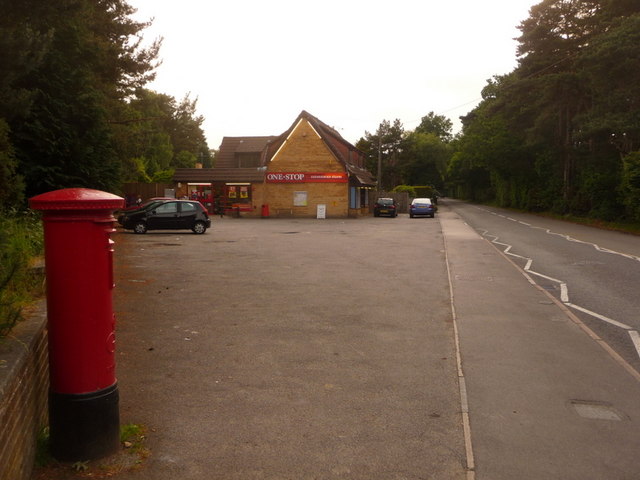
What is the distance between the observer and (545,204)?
4700 centimetres

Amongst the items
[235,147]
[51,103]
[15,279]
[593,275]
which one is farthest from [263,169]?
[15,279]

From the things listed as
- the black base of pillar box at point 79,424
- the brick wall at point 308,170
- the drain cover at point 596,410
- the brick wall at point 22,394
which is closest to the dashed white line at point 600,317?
the drain cover at point 596,410

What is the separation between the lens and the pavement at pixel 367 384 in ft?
12.6

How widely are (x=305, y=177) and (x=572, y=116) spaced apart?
2081cm

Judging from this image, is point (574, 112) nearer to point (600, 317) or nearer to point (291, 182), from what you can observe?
point (291, 182)

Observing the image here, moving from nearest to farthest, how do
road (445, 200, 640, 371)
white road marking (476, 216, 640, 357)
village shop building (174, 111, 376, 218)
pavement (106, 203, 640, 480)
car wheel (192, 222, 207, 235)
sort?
pavement (106, 203, 640, 480) → white road marking (476, 216, 640, 357) → road (445, 200, 640, 371) → car wheel (192, 222, 207, 235) → village shop building (174, 111, 376, 218)

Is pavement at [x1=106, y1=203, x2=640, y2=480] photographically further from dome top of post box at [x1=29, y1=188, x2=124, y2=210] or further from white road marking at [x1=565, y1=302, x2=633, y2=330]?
dome top of post box at [x1=29, y1=188, x2=124, y2=210]

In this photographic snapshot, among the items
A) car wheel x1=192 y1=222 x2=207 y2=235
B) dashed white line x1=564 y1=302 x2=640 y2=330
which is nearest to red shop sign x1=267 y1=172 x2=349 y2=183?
car wheel x1=192 y1=222 x2=207 y2=235

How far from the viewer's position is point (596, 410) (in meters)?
4.83

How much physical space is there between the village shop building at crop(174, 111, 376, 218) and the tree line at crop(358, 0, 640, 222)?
1447 centimetres

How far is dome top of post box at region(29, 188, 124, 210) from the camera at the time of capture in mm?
3473

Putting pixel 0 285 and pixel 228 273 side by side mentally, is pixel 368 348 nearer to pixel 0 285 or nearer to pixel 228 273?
pixel 0 285

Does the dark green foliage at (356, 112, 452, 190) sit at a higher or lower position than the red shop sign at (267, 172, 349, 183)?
higher

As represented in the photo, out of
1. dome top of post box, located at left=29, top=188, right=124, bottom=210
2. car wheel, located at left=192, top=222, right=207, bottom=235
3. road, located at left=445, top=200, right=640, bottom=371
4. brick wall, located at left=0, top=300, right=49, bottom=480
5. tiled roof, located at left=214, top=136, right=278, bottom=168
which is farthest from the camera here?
tiled roof, located at left=214, top=136, right=278, bottom=168
